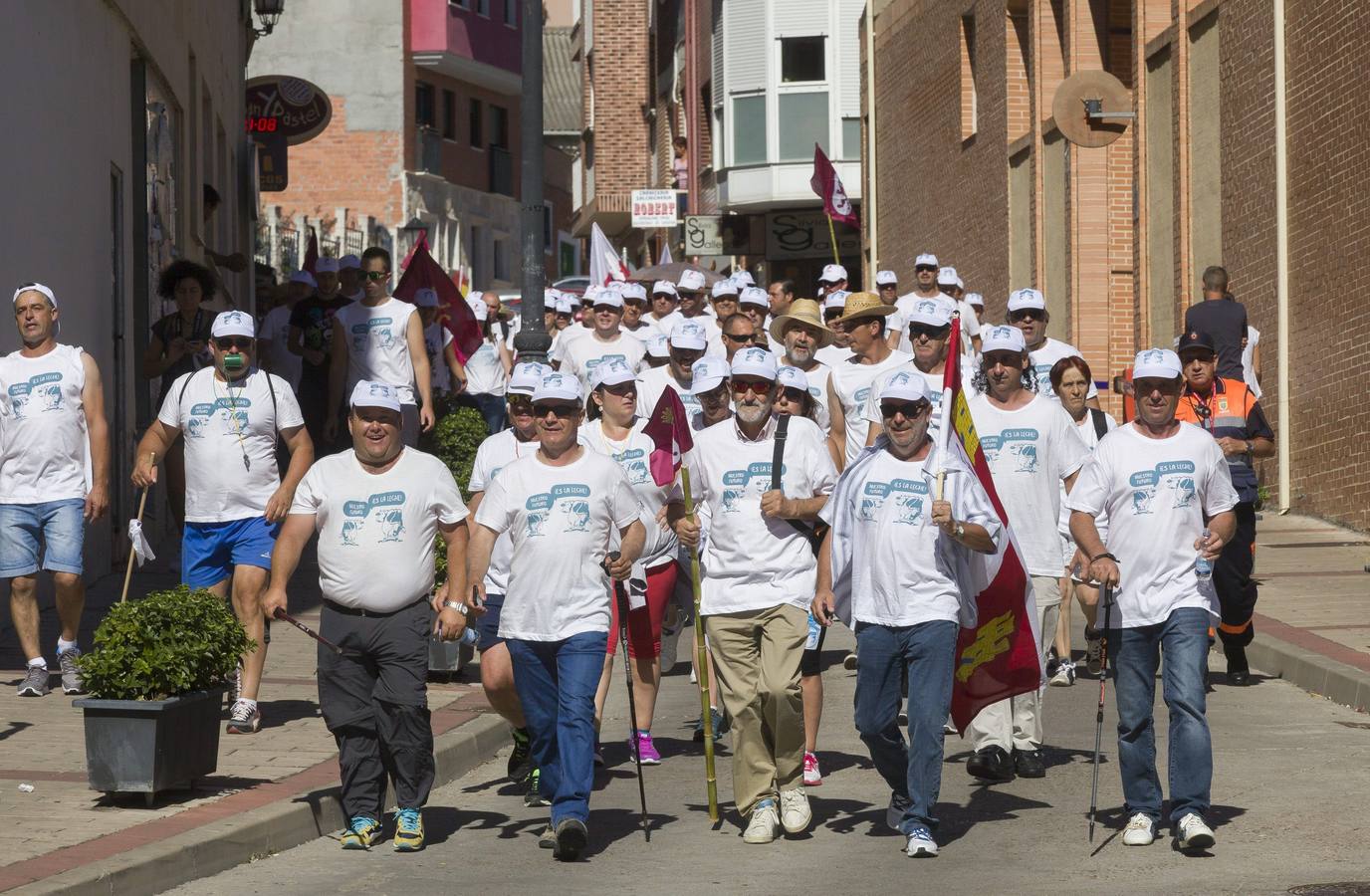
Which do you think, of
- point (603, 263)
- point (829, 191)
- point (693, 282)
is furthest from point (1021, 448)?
point (829, 191)

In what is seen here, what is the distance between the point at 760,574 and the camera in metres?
9.57

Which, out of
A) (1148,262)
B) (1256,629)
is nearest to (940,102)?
(1148,262)

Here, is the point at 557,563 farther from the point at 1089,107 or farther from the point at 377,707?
the point at 1089,107

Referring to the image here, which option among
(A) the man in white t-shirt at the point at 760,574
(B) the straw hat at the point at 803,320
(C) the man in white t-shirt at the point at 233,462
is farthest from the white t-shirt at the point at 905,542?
(B) the straw hat at the point at 803,320

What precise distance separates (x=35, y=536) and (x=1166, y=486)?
6119mm

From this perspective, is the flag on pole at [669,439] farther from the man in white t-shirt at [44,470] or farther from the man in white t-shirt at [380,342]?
the man in white t-shirt at [380,342]

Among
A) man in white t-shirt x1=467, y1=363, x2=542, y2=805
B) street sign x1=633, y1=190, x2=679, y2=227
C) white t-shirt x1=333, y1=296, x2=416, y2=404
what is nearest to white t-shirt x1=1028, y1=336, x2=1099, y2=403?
man in white t-shirt x1=467, y1=363, x2=542, y2=805

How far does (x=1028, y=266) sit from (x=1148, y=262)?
5.29 m

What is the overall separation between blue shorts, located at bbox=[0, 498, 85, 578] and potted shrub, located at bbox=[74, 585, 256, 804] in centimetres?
290

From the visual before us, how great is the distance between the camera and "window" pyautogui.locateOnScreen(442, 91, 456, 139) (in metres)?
59.4

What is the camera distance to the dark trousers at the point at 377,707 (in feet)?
30.0

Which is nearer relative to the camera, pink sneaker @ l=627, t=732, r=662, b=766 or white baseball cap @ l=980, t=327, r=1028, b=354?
white baseball cap @ l=980, t=327, r=1028, b=354

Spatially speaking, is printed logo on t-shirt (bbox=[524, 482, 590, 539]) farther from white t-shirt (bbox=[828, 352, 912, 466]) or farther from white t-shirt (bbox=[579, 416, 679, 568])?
white t-shirt (bbox=[828, 352, 912, 466])

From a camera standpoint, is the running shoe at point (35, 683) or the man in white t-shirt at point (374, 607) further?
the running shoe at point (35, 683)
